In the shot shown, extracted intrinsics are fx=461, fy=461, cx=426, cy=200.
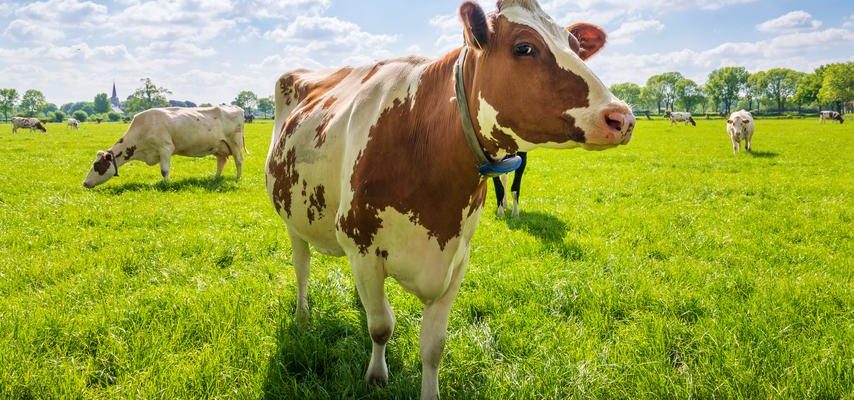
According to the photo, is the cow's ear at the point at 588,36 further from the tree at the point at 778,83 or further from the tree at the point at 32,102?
the tree at the point at 32,102

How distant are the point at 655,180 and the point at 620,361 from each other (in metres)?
10.0

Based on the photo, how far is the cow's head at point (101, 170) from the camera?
1078cm

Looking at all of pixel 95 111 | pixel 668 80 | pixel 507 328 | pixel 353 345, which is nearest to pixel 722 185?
pixel 507 328

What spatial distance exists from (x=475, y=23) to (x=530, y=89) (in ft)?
1.11

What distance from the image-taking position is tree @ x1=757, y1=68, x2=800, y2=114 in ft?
403

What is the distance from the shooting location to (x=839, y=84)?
87875 mm

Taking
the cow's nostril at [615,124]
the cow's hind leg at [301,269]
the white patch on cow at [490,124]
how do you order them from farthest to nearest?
the cow's hind leg at [301,269] < the white patch on cow at [490,124] < the cow's nostril at [615,124]

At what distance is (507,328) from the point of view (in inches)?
145

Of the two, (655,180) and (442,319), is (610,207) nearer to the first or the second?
(655,180)

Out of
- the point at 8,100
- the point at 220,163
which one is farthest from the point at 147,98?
the point at 220,163

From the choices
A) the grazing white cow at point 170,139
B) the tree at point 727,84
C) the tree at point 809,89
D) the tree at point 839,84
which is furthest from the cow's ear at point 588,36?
the tree at point 727,84

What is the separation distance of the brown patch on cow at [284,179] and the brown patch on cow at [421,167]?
1.00 meters

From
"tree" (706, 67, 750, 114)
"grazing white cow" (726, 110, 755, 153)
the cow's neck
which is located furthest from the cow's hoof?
"tree" (706, 67, 750, 114)

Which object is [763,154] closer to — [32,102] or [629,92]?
[629,92]
